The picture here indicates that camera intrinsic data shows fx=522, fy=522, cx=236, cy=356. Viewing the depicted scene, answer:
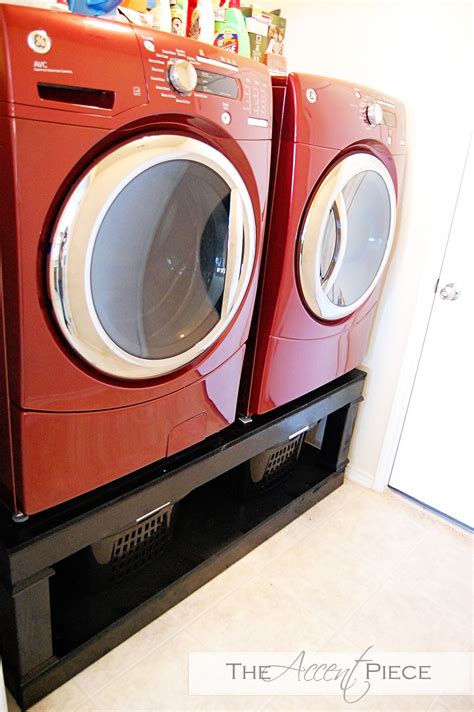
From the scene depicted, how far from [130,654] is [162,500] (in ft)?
1.49

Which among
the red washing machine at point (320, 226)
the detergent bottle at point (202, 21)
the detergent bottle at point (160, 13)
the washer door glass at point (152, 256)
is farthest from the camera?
the detergent bottle at point (202, 21)

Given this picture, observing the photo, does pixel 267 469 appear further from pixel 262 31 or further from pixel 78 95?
pixel 262 31

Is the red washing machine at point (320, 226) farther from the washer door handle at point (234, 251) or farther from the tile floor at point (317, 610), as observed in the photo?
the tile floor at point (317, 610)

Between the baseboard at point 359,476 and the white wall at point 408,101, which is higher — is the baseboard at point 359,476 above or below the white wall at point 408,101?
below

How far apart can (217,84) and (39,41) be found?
397mm

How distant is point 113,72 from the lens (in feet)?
3.07

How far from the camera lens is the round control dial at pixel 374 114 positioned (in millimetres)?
1508

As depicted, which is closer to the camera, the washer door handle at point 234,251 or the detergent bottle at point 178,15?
the washer door handle at point 234,251

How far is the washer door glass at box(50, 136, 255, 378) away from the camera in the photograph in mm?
976

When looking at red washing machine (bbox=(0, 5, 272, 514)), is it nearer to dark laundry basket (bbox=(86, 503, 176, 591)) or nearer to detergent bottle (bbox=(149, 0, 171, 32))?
dark laundry basket (bbox=(86, 503, 176, 591))

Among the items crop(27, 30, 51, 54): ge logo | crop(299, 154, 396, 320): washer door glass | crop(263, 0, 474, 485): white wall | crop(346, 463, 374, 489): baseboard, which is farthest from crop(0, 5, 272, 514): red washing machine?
crop(346, 463, 374, 489): baseboard

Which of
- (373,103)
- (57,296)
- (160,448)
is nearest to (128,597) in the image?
(160,448)

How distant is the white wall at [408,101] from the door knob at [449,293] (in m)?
0.04

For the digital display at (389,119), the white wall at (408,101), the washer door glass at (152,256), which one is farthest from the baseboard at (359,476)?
the digital display at (389,119)
